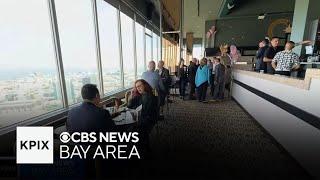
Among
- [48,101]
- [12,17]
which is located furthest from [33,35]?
[48,101]

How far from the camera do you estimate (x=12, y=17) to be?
Result: 2.55m

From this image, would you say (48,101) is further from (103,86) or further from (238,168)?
(238,168)

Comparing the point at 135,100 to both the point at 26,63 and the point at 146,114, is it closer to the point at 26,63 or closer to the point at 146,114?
the point at 146,114

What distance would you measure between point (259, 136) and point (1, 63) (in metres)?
4.39

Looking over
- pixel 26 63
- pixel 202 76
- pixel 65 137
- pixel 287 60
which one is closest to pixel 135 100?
pixel 65 137

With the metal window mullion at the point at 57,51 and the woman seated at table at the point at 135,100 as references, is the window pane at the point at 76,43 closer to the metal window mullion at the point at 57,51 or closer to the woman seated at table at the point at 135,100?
the metal window mullion at the point at 57,51

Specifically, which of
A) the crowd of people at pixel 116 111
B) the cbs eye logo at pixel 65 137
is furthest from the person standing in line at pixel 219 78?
the cbs eye logo at pixel 65 137

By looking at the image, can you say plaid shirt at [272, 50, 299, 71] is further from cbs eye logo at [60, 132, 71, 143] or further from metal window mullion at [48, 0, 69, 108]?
metal window mullion at [48, 0, 69, 108]

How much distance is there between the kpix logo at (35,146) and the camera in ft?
6.25

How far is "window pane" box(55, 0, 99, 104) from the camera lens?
3.42 m

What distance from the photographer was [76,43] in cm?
378

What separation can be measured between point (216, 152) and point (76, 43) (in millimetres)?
3237

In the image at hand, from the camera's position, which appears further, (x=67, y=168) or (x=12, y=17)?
(x=12, y=17)

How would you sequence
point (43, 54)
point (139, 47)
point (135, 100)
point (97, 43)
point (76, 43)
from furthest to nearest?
point (139, 47), point (97, 43), point (76, 43), point (135, 100), point (43, 54)
